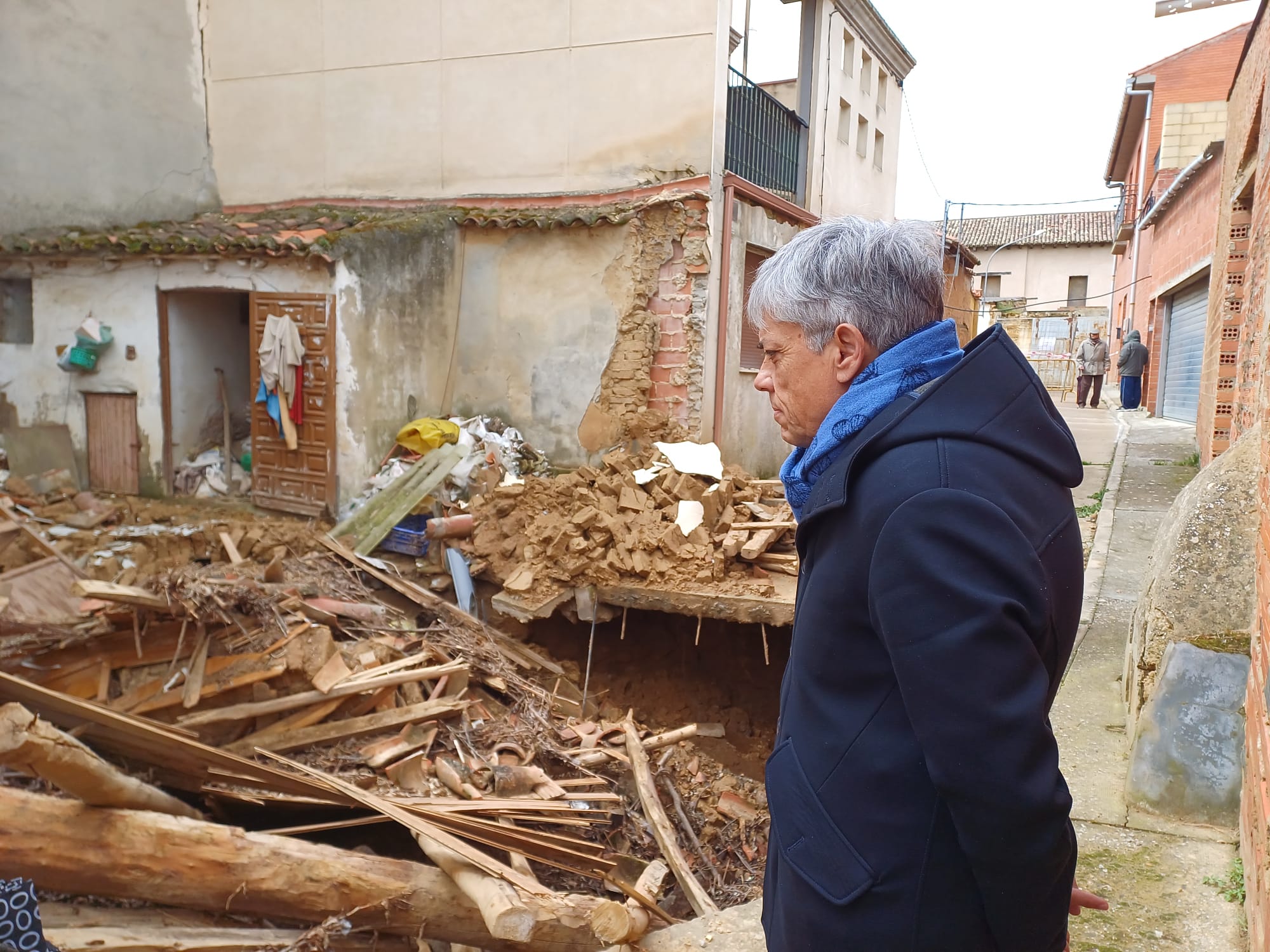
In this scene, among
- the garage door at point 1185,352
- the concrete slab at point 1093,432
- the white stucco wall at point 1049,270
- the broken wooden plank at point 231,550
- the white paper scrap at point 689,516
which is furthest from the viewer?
the white stucco wall at point 1049,270

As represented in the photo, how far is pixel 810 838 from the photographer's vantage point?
4.75ft

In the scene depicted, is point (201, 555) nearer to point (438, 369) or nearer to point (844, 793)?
point (438, 369)

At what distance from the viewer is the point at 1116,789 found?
3.63 meters

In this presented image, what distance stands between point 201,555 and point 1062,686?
7549mm

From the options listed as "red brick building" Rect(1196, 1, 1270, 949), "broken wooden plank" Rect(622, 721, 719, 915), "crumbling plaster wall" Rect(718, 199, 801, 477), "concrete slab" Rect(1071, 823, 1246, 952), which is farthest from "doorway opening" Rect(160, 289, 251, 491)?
"concrete slab" Rect(1071, 823, 1246, 952)

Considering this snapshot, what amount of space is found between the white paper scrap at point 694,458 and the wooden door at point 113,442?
6.34 meters

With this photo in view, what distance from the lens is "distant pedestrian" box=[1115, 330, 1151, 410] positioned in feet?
52.6

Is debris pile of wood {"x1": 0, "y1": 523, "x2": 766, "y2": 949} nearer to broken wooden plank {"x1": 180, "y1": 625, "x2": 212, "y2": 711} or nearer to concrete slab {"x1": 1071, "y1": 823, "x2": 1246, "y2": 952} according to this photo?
broken wooden plank {"x1": 180, "y1": 625, "x2": 212, "y2": 711}

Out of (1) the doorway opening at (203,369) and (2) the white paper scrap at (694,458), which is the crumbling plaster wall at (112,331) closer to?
(1) the doorway opening at (203,369)

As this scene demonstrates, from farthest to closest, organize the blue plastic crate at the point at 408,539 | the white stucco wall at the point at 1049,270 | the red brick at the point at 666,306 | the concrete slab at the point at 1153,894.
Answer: the white stucco wall at the point at 1049,270 → the red brick at the point at 666,306 → the blue plastic crate at the point at 408,539 → the concrete slab at the point at 1153,894

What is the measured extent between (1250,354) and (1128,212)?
19722mm

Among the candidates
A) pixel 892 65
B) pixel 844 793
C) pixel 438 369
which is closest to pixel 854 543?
pixel 844 793

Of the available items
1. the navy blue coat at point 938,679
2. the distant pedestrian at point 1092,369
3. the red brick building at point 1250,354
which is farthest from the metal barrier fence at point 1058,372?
the navy blue coat at point 938,679

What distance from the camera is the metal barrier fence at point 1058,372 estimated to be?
87.8 ft
